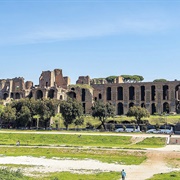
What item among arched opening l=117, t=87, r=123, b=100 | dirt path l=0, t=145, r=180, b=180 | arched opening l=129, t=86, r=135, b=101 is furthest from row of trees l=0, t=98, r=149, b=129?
dirt path l=0, t=145, r=180, b=180

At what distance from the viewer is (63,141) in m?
49.6

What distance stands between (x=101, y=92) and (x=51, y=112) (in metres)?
31.7

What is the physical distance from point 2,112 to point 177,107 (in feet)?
150

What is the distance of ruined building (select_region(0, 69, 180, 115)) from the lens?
8894 centimetres

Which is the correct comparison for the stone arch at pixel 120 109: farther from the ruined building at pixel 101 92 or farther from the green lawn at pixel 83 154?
the green lawn at pixel 83 154

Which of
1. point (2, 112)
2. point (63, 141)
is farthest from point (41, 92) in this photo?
point (63, 141)

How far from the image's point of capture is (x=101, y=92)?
318ft

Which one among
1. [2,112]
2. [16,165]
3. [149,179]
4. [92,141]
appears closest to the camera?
[149,179]

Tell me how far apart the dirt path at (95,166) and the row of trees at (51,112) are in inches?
1225

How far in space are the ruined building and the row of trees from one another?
19.3 m

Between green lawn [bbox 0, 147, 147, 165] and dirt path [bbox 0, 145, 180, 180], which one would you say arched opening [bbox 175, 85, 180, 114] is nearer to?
green lawn [bbox 0, 147, 147, 165]

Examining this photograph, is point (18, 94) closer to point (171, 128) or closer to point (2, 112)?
point (2, 112)

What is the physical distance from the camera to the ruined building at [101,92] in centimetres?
8894

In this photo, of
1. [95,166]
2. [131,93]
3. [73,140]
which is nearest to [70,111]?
[73,140]
